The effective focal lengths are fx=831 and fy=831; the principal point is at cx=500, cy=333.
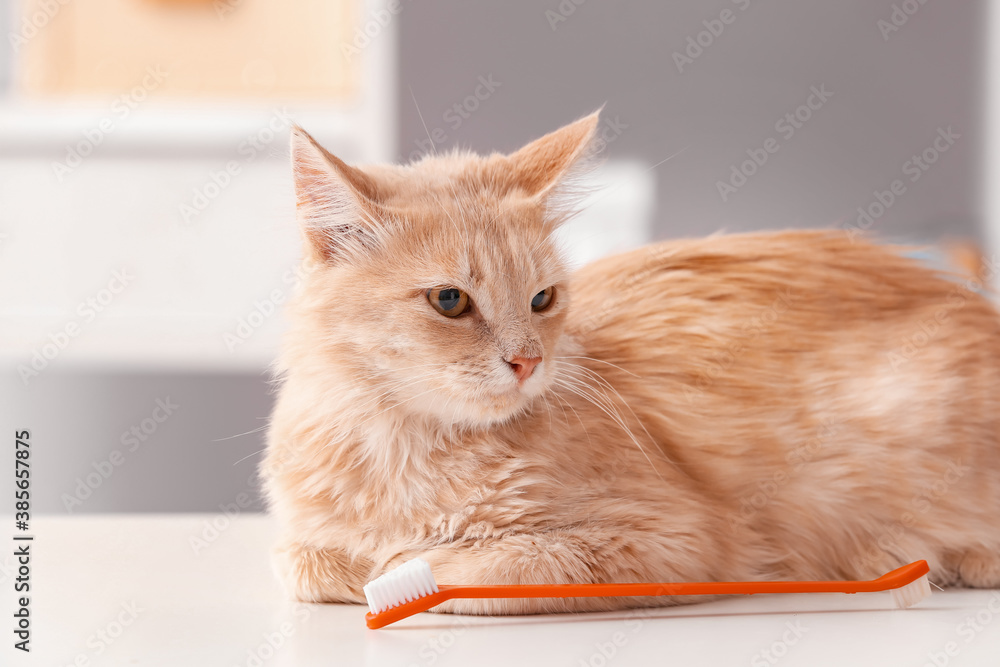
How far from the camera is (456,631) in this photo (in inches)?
40.5

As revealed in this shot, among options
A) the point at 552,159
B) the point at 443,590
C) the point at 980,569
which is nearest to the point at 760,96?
the point at 552,159

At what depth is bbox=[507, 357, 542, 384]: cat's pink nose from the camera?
108cm

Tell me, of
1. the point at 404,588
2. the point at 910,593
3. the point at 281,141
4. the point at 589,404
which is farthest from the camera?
the point at 281,141

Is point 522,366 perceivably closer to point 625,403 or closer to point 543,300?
point 543,300

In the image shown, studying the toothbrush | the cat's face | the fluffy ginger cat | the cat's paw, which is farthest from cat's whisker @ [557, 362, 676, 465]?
the cat's paw

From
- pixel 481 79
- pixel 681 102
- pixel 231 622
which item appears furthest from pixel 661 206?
pixel 231 622

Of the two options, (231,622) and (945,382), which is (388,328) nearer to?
(231,622)

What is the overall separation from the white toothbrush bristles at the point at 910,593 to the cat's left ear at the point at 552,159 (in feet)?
2.43

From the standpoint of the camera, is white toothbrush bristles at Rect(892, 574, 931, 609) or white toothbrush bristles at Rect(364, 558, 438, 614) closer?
white toothbrush bristles at Rect(364, 558, 438, 614)

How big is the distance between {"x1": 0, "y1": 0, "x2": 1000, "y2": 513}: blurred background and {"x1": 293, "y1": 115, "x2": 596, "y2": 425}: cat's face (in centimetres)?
182

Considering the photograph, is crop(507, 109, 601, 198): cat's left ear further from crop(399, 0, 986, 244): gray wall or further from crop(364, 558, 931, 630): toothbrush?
crop(399, 0, 986, 244): gray wall

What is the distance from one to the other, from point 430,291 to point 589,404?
32 centimetres

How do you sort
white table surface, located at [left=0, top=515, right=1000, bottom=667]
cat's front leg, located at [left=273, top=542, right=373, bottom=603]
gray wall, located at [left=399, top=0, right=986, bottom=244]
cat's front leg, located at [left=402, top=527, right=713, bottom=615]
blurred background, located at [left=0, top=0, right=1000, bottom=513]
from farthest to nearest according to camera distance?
gray wall, located at [left=399, top=0, right=986, bottom=244] < blurred background, located at [left=0, top=0, right=1000, bottom=513] < cat's front leg, located at [left=273, top=542, right=373, bottom=603] < cat's front leg, located at [left=402, top=527, right=713, bottom=615] < white table surface, located at [left=0, top=515, right=1000, bottom=667]

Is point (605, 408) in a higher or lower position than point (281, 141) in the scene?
lower
